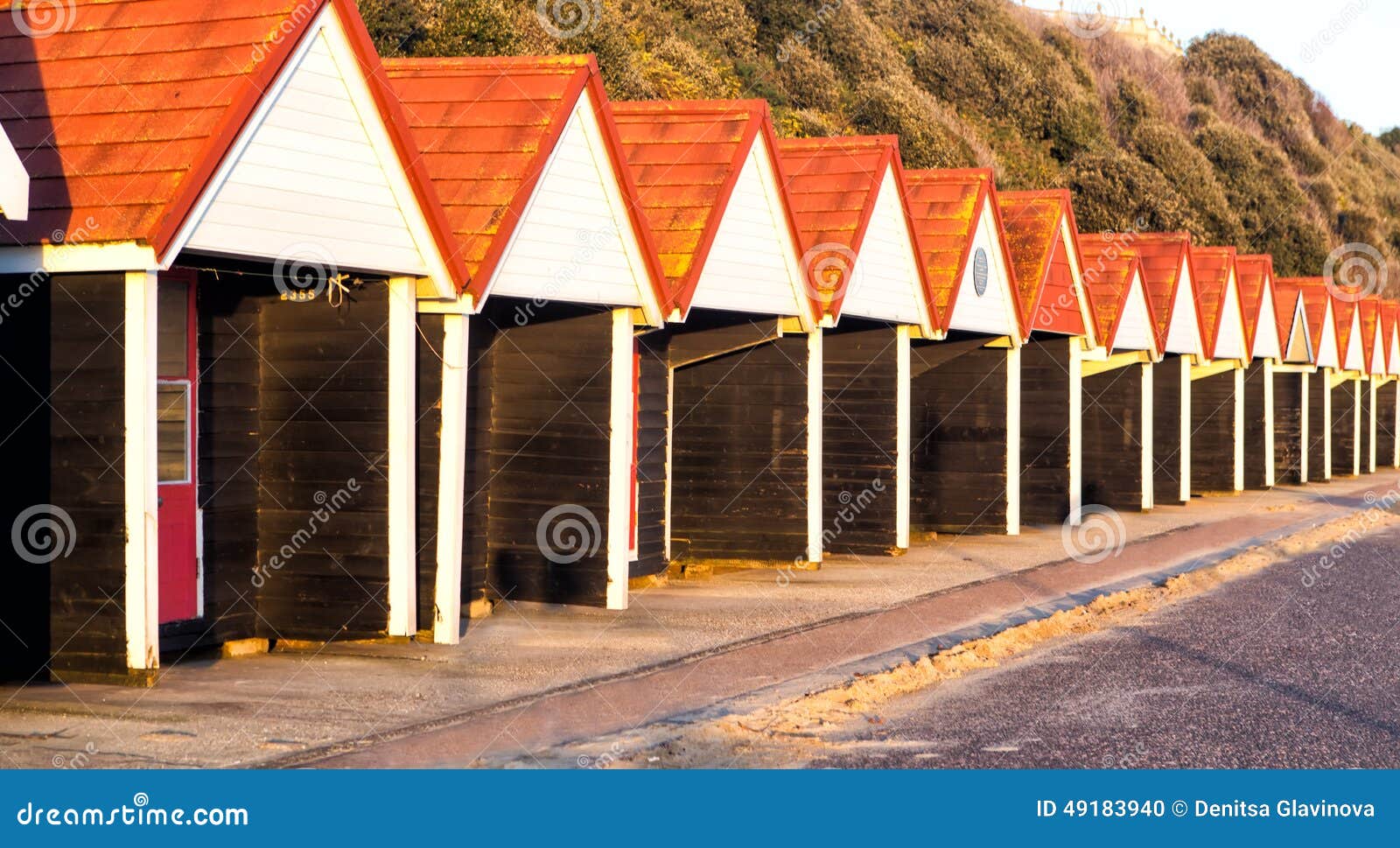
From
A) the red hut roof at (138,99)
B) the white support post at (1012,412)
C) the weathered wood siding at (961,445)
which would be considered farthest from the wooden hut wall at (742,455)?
the red hut roof at (138,99)

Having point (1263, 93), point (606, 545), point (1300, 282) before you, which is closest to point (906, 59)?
point (1300, 282)

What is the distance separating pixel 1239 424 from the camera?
34.5 m

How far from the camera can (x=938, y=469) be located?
945 inches

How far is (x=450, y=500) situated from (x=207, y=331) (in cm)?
218

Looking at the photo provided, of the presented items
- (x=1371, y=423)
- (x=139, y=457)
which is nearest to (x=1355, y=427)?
(x=1371, y=423)

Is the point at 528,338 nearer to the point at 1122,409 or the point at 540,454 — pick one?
the point at 540,454

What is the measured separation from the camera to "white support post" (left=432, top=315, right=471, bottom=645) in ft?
42.0

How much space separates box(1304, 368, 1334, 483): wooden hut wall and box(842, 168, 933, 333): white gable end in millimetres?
24275

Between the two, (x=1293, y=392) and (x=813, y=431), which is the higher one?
(x=1293, y=392)

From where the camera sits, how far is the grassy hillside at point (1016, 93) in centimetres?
3731

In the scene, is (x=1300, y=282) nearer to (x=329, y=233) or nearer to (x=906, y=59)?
(x=906, y=59)

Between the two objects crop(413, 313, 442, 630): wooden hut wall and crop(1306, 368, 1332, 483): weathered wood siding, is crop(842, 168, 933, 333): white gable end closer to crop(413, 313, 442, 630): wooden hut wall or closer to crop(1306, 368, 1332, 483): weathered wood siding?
crop(413, 313, 442, 630): wooden hut wall

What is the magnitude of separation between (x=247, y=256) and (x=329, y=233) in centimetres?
76

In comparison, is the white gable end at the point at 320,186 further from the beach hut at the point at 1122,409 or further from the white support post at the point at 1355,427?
the white support post at the point at 1355,427
